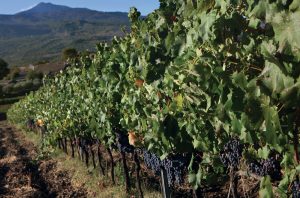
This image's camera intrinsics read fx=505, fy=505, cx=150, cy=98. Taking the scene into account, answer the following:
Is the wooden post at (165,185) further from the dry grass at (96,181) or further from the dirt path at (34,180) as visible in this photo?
the dirt path at (34,180)

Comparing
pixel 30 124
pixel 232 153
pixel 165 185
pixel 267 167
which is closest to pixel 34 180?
pixel 165 185

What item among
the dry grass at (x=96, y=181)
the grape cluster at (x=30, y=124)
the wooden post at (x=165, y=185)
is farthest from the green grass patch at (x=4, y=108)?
the wooden post at (x=165, y=185)

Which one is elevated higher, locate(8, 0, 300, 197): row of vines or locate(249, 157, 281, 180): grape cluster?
locate(8, 0, 300, 197): row of vines

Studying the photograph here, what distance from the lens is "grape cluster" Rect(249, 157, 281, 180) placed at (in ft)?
15.8

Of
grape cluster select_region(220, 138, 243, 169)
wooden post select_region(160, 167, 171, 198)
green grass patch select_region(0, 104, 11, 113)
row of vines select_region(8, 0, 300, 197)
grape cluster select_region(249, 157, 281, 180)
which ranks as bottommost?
wooden post select_region(160, 167, 171, 198)

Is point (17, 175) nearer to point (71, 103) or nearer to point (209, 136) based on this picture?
point (71, 103)

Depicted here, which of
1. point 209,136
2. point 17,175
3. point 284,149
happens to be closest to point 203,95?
point 209,136

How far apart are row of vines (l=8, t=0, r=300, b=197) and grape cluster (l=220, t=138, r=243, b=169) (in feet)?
0.03

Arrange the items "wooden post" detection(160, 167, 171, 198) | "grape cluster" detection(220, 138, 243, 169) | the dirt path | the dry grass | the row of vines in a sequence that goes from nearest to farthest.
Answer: the row of vines < "grape cluster" detection(220, 138, 243, 169) < "wooden post" detection(160, 167, 171, 198) < the dry grass < the dirt path

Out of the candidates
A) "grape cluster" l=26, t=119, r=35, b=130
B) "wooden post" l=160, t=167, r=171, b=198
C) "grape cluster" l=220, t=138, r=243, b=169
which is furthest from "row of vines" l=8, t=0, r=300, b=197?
"grape cluster" l=26, t=119, r=35, b=130

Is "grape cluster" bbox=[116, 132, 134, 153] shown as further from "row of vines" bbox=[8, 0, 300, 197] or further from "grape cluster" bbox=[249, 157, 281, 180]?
"grape cluster" bbox=[249, 157, 281, 180]

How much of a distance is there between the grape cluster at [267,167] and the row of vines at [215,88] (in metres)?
0.01

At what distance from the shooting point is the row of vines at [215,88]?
245 centimetres

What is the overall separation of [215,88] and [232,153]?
186cm
